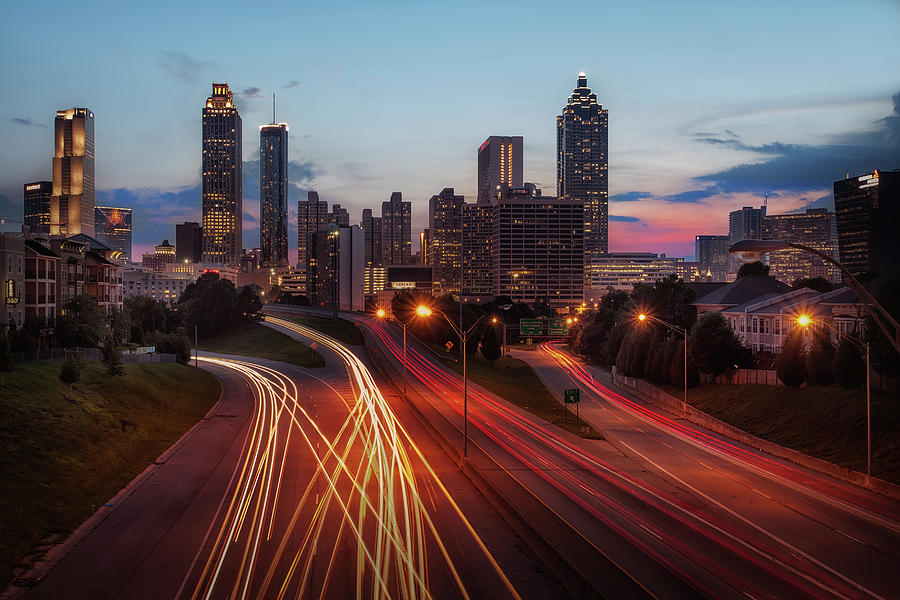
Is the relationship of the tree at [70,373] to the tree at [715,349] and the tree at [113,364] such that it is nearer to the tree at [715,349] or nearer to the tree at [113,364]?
the tree at [113,364]

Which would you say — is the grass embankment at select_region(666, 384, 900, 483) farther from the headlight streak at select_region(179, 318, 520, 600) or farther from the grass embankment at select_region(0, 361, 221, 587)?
the grass embankment at select_region(0, 361, 221, 587)

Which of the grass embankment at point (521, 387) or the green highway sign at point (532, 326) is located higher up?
the green highway sign at point (532, 326)

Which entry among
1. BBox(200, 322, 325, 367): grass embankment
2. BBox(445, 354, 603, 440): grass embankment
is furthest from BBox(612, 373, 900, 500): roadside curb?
BBox(200, 322, 325, 367): grass embankment

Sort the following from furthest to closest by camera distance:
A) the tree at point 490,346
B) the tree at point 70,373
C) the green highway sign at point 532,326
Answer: the green highway sign at point 532,326 < the tree at point 490,346 < the tree at point 70,373

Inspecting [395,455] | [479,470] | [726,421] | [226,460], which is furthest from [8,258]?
[726,421]

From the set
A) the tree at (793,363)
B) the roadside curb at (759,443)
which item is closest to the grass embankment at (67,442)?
the roadside curb at (759,443)

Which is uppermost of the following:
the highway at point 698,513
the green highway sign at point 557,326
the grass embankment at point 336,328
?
the green highway sign at point 557,326
